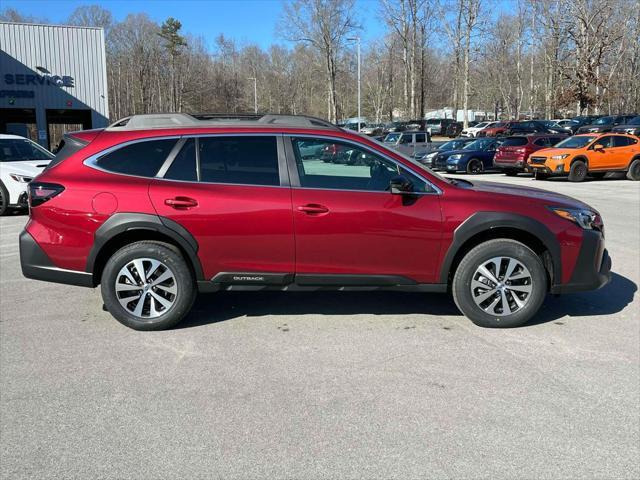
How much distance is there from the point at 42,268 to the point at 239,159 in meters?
1.92

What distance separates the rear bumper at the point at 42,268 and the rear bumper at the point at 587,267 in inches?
161

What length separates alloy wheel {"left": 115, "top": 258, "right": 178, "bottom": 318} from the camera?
463cm

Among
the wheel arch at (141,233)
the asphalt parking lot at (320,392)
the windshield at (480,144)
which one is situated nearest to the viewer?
the asphalt parking lot at (320,392)

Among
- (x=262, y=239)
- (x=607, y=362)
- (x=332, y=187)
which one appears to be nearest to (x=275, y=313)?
(x=262, y=239)

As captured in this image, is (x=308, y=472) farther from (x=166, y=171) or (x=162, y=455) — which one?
(x=166, y=171)

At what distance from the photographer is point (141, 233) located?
15.4 feet

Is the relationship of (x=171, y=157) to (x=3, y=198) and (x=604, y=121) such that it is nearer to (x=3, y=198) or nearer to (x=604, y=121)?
(x=3, y=198)

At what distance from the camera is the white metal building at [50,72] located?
26.5 meters

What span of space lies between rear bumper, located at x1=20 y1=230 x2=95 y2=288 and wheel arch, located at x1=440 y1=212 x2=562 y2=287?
10.1ft

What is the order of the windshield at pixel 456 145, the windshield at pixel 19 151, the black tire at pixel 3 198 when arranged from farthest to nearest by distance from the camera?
the windshield at pixel 456 145 < the windshield at pixel 19 151 < the black tire at pixel 3 198

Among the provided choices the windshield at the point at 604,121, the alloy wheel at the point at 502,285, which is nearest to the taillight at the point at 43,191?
the alloy wheel at the point at 502,285

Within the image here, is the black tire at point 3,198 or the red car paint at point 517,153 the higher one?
the red car paint at point 517,153

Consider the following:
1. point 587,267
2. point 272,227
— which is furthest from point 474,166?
point 272,227

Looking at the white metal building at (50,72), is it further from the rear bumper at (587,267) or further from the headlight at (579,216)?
the rear bumper at (587,267)
